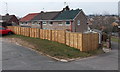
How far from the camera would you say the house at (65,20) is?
4216 cm

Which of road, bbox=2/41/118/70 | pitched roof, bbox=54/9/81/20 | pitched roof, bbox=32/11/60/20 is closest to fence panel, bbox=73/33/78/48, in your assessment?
road, bbox=2/41/118/70

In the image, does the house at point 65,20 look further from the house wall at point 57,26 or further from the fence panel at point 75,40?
the fence panel at point 75,40

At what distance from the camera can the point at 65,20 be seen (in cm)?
4272

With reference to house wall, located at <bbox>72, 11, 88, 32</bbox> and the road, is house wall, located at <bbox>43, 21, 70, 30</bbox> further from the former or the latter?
the road

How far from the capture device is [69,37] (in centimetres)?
2259

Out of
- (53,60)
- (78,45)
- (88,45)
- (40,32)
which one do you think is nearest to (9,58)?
(53,60)

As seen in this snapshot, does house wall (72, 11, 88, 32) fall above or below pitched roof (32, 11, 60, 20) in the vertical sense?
below

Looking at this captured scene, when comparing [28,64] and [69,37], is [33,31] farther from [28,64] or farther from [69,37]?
[28,64]

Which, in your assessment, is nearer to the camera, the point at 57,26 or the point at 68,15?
the point at 68,15

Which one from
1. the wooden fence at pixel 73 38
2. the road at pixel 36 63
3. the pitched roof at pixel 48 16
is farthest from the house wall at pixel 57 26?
the road at pixel 36 63

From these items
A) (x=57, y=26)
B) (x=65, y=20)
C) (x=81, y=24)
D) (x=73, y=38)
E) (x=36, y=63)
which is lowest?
(x=36, y=63)

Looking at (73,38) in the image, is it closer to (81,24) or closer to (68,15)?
(68,15)

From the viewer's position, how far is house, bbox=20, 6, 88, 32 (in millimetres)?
42156

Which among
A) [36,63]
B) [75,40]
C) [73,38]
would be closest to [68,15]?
[73,38]
